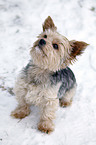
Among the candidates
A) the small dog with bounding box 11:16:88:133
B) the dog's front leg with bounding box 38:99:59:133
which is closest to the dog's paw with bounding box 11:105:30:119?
the small dog with bounding box 11:16:88:133

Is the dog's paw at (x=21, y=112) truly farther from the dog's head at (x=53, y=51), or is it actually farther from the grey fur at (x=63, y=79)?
the dog's head at (x=53, y=51)

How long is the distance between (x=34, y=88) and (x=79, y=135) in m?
1.64

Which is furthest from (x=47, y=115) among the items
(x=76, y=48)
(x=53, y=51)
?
(x=76, y=48)

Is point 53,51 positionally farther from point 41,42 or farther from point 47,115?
point 47,115

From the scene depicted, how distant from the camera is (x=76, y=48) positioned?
3770mm

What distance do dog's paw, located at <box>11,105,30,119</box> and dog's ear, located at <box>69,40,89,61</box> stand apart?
1.82m

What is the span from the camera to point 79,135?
4.28m

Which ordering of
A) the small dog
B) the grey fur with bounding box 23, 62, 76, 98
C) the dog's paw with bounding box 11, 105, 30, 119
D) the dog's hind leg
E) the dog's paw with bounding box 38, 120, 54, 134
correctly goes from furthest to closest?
1. the dog's hind leg
2. the dog's paw with bounding box 11, 105, 30, 119
3. the dog's paw with bounding box 38, 120, 54, 134
4. the grey fur with bounding box 23, 62, 76, 98
5. the small dog

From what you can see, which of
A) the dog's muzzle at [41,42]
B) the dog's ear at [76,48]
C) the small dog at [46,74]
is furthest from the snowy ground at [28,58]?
the dog's muzzle at [41,42]

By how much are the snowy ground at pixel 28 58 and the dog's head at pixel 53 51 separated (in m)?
1.61

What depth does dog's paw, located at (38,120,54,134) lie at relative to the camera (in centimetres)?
423

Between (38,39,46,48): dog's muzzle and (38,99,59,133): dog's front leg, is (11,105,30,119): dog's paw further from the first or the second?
(38,39,46,48): dog's muzzle

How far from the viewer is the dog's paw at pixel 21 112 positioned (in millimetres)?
4437

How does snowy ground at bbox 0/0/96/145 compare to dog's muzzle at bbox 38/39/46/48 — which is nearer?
dog's muzzle at bbox 38/39/46/48
